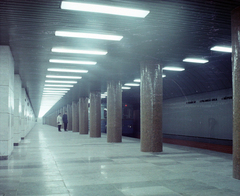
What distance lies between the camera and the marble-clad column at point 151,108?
13.3 metres

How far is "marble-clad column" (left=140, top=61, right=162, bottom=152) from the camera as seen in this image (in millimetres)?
13297

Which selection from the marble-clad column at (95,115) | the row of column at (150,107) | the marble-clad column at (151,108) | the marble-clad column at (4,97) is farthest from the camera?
the marble-clad column at (95,115)

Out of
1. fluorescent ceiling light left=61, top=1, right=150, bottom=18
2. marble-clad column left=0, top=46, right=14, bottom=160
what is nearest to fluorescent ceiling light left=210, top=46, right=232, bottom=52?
fluorescent ceiling light left=61, top=1, right=150, bottom=18

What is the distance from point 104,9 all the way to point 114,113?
39.4 feet

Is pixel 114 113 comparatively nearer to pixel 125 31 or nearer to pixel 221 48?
pixel 221 48

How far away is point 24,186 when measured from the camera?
253 inches

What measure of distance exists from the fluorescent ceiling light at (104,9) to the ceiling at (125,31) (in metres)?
0.22

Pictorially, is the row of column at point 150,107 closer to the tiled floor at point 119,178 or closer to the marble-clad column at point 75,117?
the tiled floor at point 119,178

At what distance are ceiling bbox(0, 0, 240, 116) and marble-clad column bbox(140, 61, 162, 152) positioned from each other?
722mm

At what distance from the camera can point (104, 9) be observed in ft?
25.6

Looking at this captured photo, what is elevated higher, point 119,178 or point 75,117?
point 75,117

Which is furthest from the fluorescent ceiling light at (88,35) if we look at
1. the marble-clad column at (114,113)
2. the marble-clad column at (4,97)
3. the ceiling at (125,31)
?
the marble-clad column at (114,113)

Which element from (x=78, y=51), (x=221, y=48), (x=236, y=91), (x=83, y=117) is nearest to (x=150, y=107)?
(x=221, y=48)

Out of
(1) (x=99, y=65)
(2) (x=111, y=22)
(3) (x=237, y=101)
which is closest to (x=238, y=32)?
(3) (x=237, y=101)
